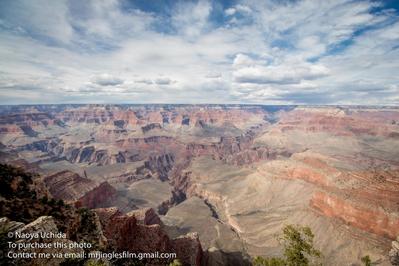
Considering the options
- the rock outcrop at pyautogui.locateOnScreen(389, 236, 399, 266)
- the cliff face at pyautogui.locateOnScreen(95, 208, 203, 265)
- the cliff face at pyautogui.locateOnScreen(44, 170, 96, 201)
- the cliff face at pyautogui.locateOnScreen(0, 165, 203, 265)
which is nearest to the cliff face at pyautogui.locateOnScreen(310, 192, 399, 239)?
the rock outcrop at pyautogui.locateOnScreen(389, 236, 399, 266)

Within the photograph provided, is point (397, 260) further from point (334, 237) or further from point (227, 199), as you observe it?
point (227, 199)

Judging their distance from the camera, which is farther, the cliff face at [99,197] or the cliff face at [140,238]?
the cliff face at [99,197]

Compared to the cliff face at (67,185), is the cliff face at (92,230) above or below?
above

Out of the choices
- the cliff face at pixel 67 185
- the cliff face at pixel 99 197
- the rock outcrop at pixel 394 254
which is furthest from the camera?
the cliff face at pixel 99 197

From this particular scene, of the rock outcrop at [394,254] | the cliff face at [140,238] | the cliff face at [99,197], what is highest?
the cliff face at [140,238]

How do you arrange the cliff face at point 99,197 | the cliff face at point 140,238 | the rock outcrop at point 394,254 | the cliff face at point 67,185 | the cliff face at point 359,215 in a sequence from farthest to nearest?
the cliff face at point 99,197, the cliff face at point 67,185, the cliff face at point 359,215, the rock outcrop at point 394,254, the cliff face at point 140,238

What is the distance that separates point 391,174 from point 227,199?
69975 millimetres

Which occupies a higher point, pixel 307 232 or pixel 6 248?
pixel 6 248

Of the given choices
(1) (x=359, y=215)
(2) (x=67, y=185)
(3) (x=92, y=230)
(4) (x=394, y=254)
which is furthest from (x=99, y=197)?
(4) (x=394, y=254)

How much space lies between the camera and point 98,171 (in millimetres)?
188625

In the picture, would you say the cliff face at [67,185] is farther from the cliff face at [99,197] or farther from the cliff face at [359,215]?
the cliff face at [359,215]

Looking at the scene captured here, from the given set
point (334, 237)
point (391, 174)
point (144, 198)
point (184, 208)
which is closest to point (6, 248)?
point (334, 237)

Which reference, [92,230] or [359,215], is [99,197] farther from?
[359,215]

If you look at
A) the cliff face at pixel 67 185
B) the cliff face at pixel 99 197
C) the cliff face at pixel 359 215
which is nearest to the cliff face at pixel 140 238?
the cliff face at pixel 359 215
